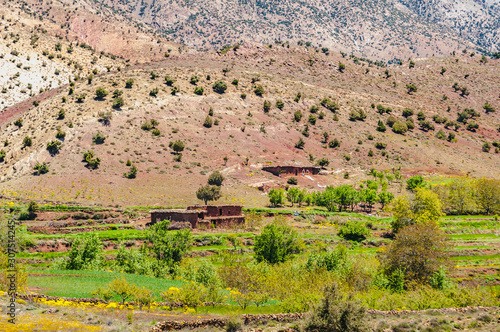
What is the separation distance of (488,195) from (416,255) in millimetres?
46670

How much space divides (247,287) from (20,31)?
550ft

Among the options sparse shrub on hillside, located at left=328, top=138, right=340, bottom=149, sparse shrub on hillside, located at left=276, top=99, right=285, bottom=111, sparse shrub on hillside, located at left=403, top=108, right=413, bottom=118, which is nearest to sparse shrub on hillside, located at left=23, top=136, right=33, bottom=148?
sparse shrub on hillside, located at left=276, top=99, right=285, bottom=111

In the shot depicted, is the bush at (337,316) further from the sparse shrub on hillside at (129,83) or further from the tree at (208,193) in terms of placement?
the sparse shrub on hillside at (129,83)

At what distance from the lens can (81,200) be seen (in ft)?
238

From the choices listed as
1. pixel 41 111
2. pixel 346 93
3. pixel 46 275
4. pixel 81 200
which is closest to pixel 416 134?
pixel 346 93

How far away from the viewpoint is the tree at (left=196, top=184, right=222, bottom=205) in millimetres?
77812

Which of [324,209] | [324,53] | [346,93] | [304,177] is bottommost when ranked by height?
[324,209]

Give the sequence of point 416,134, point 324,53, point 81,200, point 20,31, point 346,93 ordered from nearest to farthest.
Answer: point 81,200 → point 416,134 → point 346,93 → point 20,31 → point 324,53

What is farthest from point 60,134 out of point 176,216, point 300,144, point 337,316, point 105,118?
point 337,316

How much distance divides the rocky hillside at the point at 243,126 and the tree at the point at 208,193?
2.51 m

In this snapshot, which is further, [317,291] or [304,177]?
[304,177]

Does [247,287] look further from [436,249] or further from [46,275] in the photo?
[436,249]

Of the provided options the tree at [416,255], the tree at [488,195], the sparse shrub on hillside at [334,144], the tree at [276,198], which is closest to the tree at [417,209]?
the tree at [416,255]

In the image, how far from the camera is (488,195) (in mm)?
81188
